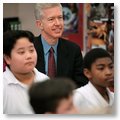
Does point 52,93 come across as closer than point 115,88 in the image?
Yes

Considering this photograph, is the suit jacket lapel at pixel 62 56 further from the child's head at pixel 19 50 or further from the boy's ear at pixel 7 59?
the boy's ear at pixel 7 59

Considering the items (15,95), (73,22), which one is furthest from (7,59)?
(73,22)

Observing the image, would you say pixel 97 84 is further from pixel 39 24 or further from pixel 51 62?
pixel 39 24

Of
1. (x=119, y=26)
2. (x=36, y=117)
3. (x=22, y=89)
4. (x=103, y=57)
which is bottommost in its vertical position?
(x=36, y=117)

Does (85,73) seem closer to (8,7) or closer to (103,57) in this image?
(103,57)

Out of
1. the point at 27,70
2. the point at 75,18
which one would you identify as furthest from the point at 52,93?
the point at 75,18

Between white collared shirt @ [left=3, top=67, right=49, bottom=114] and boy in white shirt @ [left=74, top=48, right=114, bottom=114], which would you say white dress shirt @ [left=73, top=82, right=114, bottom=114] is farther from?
white collared shirt @ [left=3, top=67, right=49, bottom=114]

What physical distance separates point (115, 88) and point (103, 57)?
0.63ft

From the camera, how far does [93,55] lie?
1.95m

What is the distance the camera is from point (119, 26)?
1991 mm

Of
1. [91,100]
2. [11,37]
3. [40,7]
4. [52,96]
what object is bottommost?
[91,100]

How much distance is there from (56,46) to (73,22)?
0.17 meters

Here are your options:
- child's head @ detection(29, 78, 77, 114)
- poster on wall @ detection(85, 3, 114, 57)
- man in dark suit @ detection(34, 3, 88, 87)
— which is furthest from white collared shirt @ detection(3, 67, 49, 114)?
child's head @ detection(29, 78, 77, 114)

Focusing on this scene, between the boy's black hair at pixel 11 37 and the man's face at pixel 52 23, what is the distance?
0.32 feet
